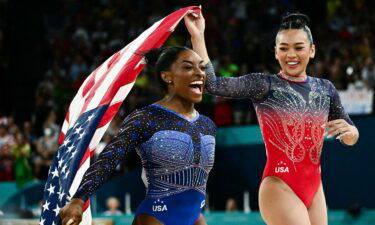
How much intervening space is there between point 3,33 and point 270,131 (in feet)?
43.7

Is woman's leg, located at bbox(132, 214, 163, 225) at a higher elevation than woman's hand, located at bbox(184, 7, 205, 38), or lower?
lower

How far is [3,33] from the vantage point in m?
17.6

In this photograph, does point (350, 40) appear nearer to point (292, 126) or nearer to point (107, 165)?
point (292, 126)

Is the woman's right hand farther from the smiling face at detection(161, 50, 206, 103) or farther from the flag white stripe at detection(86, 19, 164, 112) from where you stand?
the flag white stripe at detection(86, 19, 164, 112)

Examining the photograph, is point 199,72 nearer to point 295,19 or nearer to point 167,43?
point 295,19

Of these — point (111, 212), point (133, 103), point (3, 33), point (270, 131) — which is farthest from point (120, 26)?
point (270, 131)

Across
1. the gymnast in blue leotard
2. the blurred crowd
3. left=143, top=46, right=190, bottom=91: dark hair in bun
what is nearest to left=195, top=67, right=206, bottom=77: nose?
the gymnast in blue leotard

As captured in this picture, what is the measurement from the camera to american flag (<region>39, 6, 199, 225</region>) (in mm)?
5152

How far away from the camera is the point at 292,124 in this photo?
5258 mm

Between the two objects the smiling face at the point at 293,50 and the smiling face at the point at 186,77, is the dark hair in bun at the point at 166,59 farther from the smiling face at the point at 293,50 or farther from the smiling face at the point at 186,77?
the smiling face at the point at 293,50

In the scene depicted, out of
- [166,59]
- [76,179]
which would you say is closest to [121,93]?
[76,179]

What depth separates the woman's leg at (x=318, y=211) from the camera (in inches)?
204

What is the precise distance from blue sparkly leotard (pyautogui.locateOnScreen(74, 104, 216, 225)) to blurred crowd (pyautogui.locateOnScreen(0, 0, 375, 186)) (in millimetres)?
5588

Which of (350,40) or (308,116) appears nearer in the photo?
(308,116)
